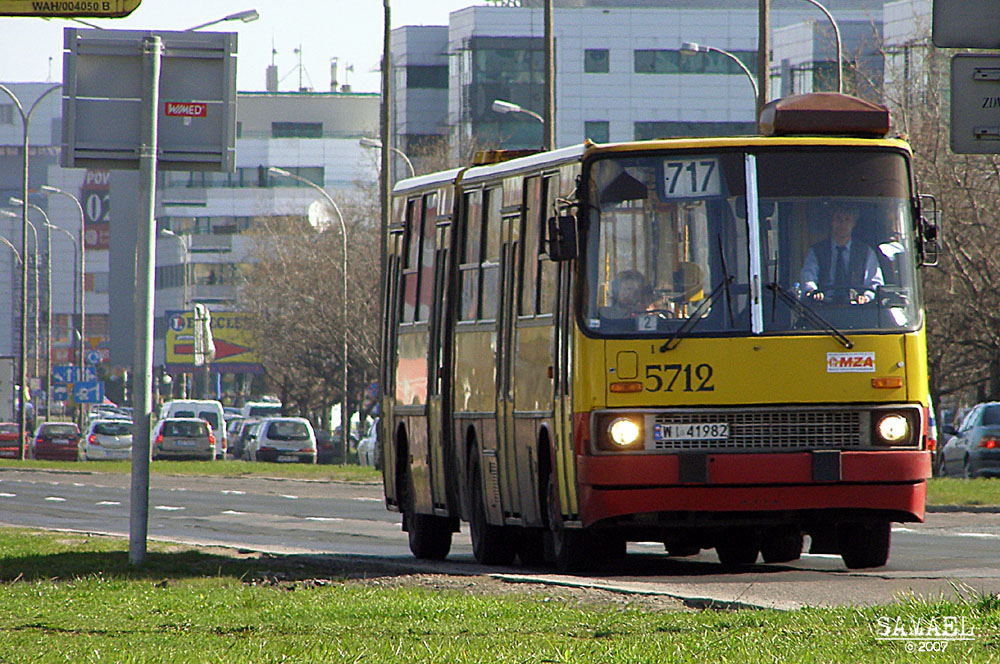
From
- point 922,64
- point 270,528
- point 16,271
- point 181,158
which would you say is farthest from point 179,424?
point 16,271

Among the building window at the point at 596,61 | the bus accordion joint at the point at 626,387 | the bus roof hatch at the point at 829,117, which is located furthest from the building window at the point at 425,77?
the bus accordion joint at the point at 626,387

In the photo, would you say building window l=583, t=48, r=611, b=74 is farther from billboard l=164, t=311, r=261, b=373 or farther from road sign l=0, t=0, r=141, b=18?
road sign l=0, t=0, r=141, b=18

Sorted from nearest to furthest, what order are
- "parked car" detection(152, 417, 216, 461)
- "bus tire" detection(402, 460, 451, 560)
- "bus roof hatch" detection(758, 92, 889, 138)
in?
"bus roof hatch" detection(758, 92, 889, 138) < "bus tire" detection(402, 460, 451, 560) < "parked car" detection(152, 417, 216, 461)

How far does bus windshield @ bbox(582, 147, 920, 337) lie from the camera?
14.0 m

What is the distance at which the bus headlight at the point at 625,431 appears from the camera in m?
13.8

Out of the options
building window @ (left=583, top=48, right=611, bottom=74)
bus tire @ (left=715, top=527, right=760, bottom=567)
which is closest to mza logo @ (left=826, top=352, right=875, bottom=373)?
bus tire @ (left=715, top=527, right=760, bottom=567)

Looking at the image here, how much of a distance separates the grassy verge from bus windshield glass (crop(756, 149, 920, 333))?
2784cm

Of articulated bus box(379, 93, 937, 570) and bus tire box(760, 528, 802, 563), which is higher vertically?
articulated bus box(379, 93, 937, 570)

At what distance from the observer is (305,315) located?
7031 centimetres

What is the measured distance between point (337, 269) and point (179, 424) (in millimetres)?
11524

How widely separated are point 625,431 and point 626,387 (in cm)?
29

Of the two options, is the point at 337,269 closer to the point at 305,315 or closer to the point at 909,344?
the point at 305,315

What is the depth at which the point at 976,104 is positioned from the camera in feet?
31.6

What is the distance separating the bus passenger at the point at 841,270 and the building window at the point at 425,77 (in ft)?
308
